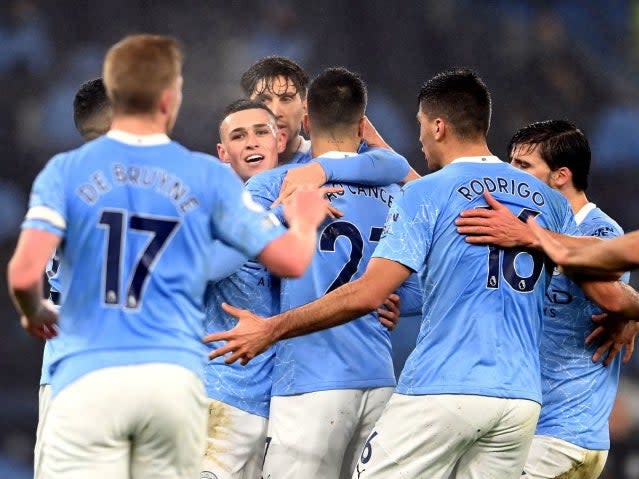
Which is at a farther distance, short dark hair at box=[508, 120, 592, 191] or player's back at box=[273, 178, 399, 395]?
short dark hair at box=[508, 120, 592, 191]

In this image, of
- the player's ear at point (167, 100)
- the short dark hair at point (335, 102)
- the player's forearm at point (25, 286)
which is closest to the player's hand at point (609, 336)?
the short dark hair at point (335, 102)

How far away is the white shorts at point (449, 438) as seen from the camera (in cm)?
470

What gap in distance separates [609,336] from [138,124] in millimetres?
2629

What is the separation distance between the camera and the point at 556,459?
5434mm

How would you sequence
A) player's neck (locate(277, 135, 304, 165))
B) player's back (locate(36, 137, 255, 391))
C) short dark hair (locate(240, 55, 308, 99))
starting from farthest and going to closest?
short dark hair (locate(240, 55, 308, 99))
player's neck (locate(277, 135, 304, 165))
player's back (locate(36, 137, 255, 391))

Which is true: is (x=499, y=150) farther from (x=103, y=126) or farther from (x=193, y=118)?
(x=103, y=126)

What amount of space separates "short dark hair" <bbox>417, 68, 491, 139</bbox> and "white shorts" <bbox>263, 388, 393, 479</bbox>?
51.1 inches

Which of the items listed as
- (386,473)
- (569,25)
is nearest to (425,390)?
(386,473)

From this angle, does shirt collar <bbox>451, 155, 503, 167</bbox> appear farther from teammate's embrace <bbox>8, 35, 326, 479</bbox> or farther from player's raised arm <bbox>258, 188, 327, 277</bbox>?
teammate's embrace <bbox>8, 35, 326, 479</bbox>

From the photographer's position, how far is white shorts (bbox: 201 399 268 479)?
17.6 ft

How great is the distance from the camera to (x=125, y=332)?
3818mm

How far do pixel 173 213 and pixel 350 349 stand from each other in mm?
1678

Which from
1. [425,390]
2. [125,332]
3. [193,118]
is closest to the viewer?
[125,332]

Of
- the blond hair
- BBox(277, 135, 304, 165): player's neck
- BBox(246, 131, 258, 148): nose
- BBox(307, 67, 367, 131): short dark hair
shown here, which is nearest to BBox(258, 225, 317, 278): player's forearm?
the blond hair
